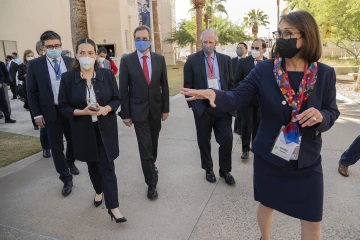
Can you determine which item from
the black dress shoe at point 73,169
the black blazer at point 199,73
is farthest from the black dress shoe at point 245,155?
the black dress shoe at point 73,169

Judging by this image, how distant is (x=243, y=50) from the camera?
7.34 m

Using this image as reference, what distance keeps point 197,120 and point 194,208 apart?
4.16 ft

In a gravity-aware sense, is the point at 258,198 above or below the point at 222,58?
below

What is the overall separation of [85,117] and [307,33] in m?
2.28

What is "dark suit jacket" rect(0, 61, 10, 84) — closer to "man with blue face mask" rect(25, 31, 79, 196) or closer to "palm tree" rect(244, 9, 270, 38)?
"man with blue face mask" rect(25, 31, 79, 196)

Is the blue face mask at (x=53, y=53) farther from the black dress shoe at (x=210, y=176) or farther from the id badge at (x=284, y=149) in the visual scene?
the id badge at (x=284, y=149)

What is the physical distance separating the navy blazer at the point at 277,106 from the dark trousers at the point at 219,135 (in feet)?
5.63

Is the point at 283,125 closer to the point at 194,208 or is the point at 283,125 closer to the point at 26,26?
the point at 194,208

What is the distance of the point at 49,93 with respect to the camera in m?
3.92

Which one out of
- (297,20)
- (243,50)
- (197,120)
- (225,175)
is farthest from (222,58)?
(243,50)

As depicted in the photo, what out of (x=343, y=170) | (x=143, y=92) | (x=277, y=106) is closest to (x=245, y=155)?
(x=343, y=170)

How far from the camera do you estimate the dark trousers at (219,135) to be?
13.0 ft

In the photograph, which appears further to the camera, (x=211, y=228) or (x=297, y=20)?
(x=211, y=228)

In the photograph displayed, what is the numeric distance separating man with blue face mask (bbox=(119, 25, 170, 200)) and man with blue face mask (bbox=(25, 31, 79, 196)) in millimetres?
997
